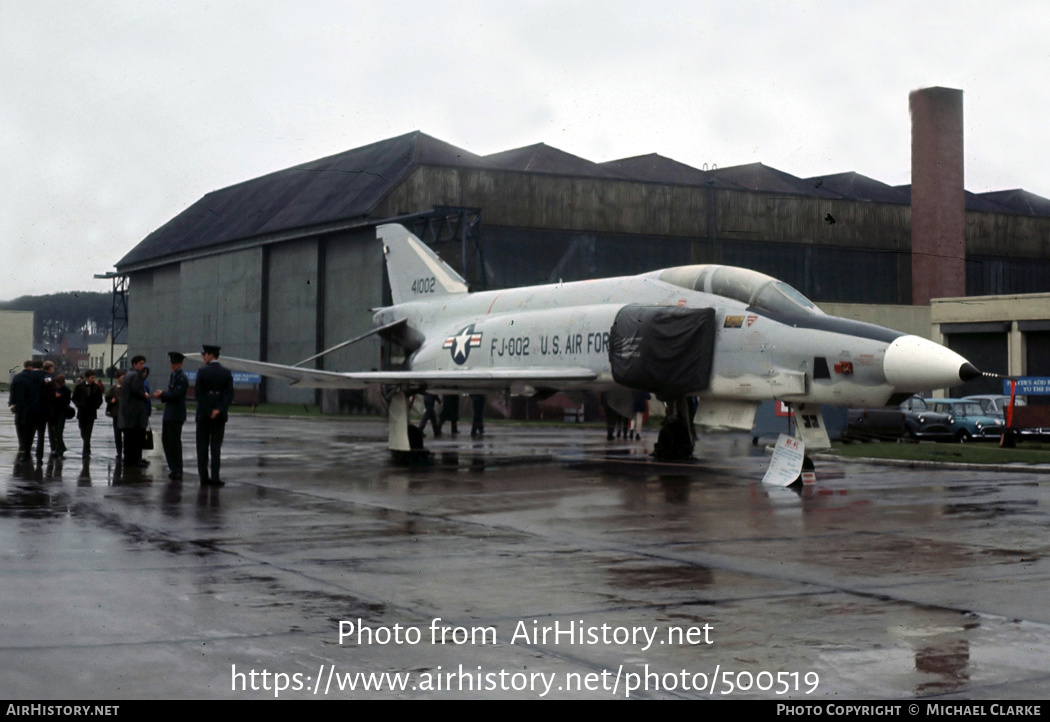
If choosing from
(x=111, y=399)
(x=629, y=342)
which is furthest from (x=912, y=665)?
(x=111, y=399)

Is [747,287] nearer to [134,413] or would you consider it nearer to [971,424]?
[134,413]

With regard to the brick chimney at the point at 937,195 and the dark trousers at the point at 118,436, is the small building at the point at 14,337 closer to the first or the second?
the brick chimney at the point at 937,195

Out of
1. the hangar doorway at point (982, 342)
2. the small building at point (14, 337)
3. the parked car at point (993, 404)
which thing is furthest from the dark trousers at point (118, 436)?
the small building at point (14, 337)

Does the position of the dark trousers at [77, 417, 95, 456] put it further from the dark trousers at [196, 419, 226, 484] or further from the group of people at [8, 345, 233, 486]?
the dark trousers at [196, 419, 226, 484]

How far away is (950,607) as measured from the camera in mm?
7094

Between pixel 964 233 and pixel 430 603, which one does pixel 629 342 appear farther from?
pixel 964 233

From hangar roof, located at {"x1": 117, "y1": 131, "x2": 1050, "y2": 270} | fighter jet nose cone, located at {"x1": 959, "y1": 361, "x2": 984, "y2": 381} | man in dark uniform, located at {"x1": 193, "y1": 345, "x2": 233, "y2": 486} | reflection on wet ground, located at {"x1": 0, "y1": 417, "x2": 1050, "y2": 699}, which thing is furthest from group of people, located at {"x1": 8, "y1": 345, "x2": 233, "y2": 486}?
hangar roof, located at {"x1": 117, "y1": 131, "x2": 1050, "y2": 270}

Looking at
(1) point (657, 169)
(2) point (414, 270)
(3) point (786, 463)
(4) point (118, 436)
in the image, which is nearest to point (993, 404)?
(2) point (414, 270)

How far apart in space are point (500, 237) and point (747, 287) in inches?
1323

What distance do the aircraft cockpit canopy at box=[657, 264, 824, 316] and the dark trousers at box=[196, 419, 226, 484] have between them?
7673 millimetres

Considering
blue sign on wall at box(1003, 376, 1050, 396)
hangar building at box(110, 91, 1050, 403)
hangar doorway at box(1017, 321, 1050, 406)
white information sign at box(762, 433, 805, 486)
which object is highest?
hangar building at box(110, 91, 1050, 403)

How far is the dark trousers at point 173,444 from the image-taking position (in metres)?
16.3

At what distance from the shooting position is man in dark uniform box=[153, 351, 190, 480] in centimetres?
1622

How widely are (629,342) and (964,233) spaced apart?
4641cm
